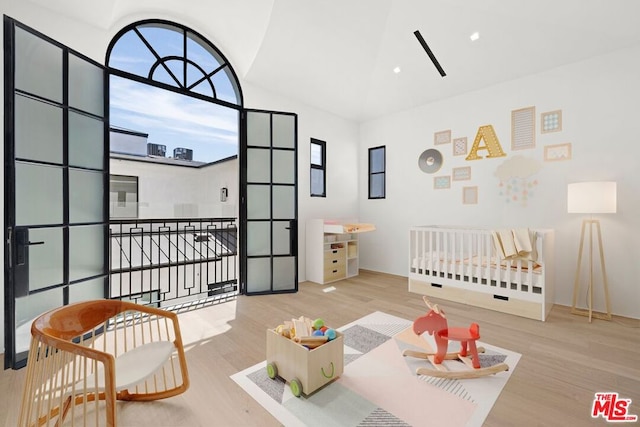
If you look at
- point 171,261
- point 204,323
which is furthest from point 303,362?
point 171,261

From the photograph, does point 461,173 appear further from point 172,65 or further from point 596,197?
point 172,65

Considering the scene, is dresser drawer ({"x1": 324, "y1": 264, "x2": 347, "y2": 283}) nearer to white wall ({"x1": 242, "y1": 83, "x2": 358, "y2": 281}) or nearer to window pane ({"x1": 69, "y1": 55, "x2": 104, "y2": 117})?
white wall ({"x1": 242, "y1": 83, "x2": 358, "y2": 281})

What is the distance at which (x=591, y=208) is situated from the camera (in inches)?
109

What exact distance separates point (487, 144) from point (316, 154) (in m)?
2.50

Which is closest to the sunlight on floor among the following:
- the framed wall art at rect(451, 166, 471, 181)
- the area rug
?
the area rug

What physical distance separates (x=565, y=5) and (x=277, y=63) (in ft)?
9.74

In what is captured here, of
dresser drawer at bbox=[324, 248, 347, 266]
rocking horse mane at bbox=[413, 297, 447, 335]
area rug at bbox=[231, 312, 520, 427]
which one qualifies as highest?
dresser drawer at bbox=[324, 248, 347, 266]

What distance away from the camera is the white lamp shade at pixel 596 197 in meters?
2.73

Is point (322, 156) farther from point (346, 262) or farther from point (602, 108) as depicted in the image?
point (602, 108)

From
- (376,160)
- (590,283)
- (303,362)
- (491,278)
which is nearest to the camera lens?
(303,362)

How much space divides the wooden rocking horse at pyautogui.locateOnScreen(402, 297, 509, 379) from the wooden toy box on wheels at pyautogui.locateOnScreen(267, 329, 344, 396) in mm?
590

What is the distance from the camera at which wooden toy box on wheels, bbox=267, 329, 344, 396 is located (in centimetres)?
168

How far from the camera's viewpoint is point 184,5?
3.04m

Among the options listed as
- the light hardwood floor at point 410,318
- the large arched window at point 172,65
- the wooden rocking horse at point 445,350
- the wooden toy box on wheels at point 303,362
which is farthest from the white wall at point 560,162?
the wooden toy box on wheels at point 303,362
